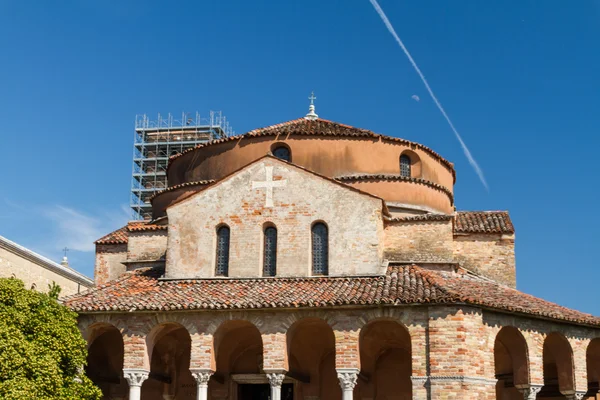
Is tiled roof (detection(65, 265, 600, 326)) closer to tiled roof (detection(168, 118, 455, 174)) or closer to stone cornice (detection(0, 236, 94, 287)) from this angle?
tiled roof (detection(168, 118, 455, 174))

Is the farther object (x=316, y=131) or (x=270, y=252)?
(x=316, y=131)

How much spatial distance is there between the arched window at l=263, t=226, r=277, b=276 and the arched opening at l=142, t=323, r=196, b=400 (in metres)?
3.43

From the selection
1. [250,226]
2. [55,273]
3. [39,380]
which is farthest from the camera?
[55,273]

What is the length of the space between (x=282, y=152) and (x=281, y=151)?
5cm

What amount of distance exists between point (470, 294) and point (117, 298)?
30.0 feet

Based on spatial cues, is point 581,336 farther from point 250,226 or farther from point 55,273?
point 55,273

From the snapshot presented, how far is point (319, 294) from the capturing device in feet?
65.4

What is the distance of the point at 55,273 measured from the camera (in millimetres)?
40469

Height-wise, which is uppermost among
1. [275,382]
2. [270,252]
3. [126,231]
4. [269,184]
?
[269,184]

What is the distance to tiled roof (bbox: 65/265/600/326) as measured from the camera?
19.3 metres

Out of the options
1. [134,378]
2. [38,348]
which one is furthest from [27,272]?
[38,348]

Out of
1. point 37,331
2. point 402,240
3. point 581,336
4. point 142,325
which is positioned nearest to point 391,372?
point 402,240

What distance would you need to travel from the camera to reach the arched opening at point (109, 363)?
23.4 m

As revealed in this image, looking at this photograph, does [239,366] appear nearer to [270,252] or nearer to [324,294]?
[270,252]
